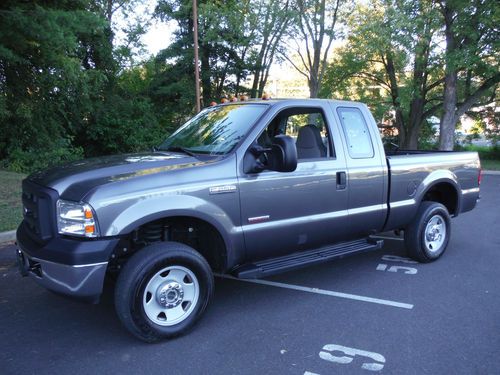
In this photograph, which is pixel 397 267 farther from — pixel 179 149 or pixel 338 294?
pixel 179 149

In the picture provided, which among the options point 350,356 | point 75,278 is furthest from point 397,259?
point 75,278

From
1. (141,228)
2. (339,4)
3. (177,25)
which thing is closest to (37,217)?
(141,228)

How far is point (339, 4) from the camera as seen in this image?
19453mm

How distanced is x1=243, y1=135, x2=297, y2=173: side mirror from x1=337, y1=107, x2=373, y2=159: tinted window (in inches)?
47.2

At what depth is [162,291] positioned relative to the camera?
344 centimetres

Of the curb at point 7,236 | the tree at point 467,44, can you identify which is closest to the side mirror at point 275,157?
the curb at point 7,236

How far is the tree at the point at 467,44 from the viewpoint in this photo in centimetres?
1631

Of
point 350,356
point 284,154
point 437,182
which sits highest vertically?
point 284,154

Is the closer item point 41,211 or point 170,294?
point 41,211

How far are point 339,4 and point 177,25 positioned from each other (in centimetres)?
846

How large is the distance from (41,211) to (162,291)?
1.11 m

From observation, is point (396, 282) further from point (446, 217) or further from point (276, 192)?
point (276, 192)

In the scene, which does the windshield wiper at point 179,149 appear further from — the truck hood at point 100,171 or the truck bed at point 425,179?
the truck bed at point 425,179

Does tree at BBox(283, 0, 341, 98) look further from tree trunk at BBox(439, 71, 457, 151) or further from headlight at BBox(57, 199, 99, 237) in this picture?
headlight at BBox(57, 199, 99, 237)
